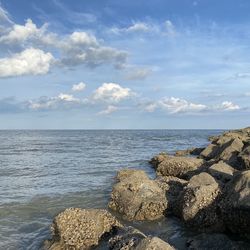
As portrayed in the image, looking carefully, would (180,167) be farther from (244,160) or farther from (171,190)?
(171,190)

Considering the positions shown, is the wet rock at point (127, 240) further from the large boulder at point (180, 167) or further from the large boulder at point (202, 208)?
the large boulder at point (180, 167)

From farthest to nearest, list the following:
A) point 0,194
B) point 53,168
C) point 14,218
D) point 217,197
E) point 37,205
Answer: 1. point 53,168
2. point 0,194
3. point 37,205
4. point 14,218
5. point 217,197

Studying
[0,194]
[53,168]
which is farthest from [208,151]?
[0,194]

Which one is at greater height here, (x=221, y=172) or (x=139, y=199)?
(x=221, y=172)

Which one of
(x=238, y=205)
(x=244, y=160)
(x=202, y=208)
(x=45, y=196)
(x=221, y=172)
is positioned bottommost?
(x=45, y=196)

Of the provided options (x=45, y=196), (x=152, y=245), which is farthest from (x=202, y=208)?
(x=45, y=196)

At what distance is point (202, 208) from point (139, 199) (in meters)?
2.87

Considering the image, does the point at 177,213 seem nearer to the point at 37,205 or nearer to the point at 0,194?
the point at 37,205

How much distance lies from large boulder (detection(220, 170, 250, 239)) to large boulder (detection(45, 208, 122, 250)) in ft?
9.43

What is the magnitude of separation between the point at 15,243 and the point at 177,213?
4.91 metres

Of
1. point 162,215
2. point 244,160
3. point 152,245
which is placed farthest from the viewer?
point 244,160

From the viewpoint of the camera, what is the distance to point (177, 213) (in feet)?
41.0

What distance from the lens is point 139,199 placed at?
43.3ft

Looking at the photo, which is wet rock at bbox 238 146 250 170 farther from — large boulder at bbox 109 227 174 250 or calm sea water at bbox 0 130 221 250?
large boulder at bbox 109 227 174 250
